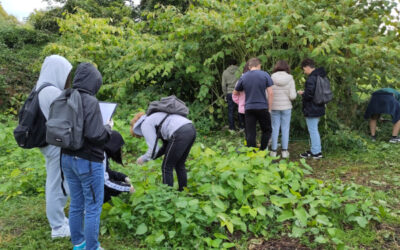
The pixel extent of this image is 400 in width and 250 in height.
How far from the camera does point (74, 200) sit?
9.26ft

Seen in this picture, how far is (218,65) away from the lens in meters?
8.19

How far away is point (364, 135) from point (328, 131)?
1188mm

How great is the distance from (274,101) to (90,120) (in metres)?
3.83

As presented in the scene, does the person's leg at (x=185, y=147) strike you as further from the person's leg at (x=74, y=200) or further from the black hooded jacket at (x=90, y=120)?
the person's leg at (x=74, y=200)

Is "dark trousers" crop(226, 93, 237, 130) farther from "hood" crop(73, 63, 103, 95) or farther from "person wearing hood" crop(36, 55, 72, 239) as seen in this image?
"hood" crop(73, 63, 103, 95)

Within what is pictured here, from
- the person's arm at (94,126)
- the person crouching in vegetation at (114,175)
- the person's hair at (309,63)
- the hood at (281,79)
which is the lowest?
the person crouching in vegetation at (114,175)

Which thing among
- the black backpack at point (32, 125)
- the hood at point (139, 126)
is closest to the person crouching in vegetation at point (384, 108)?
the hood at point (139, 126)

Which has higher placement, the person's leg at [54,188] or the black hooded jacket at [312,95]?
the black hooded jacket at [312,95]

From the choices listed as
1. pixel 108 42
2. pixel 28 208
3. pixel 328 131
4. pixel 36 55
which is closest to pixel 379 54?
pixel 328 131

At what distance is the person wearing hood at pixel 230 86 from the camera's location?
7387 mm

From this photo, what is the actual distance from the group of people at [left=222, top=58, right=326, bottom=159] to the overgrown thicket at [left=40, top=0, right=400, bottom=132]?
1.87 ft

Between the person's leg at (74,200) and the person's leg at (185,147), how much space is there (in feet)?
3.68

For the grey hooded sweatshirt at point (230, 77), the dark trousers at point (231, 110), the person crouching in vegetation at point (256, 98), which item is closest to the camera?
the person crouching in vegetation at point (256, 98)

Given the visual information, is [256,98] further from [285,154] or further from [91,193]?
[91,193]
